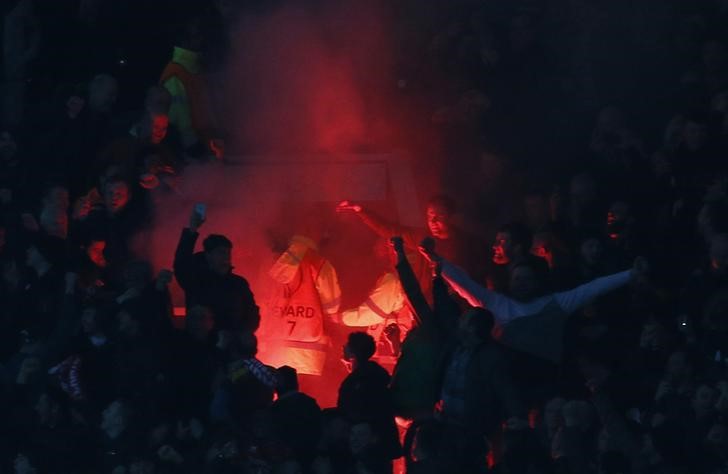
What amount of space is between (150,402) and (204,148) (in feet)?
9.12

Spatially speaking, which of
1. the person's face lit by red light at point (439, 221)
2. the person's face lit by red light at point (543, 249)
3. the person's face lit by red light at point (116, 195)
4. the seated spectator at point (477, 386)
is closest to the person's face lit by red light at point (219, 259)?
the person's face lit by red light at point (116, 195)

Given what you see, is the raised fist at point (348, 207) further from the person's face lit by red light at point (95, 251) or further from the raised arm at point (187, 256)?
the person's face lit by red light at point (95, 251)

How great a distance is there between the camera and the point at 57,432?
11312mm

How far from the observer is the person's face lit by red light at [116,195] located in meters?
12.1

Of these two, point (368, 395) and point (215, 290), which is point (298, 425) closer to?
point (368, 395)

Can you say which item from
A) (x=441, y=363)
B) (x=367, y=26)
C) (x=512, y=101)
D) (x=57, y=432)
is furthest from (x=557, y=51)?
(x=57, y=432)

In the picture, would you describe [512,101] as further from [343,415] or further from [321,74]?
[343,415]

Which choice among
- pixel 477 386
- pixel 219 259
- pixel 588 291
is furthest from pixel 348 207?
pixel 477 386

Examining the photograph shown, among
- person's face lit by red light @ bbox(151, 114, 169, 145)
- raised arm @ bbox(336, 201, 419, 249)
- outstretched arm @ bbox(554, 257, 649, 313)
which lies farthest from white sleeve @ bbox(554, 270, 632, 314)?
person's face lit by red light @ bbox(151, 114, 169, 145)

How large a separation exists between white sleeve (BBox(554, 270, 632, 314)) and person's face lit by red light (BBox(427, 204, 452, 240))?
1.17 m

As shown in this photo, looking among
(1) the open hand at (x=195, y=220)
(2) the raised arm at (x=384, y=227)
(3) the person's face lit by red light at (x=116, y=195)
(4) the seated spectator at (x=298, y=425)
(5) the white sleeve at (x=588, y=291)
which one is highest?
(3) the person's face lit by red light at (x=116, y=195)

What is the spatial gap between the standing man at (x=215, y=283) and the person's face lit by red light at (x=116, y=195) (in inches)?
26.8

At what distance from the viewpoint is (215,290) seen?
1159 centimetres

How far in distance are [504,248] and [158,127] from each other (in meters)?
2.74
